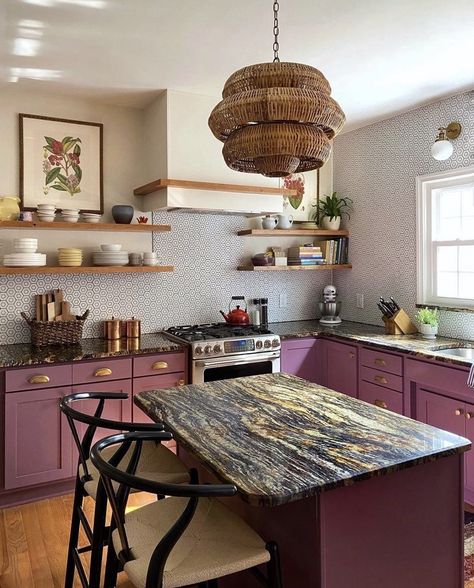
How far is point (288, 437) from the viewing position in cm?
175

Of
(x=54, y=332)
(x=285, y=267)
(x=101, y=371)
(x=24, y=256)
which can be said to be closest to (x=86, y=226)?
(x=24, y=256)

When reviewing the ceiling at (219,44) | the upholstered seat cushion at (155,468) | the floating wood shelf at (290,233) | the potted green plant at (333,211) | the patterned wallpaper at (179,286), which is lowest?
the upholstered seat cushion at (155,468)

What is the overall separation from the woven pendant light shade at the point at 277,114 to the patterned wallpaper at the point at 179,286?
241cm

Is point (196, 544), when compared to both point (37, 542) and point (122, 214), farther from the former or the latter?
point (122, 214)

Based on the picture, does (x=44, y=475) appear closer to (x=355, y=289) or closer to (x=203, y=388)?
(x=203, y=388)

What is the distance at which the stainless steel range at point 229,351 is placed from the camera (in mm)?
3484

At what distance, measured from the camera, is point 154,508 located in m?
1.77

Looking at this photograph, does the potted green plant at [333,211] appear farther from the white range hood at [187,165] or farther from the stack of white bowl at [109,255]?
the stack of white bowl at [109,255]

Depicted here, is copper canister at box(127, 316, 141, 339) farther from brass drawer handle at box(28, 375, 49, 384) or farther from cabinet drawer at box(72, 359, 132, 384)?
brass drawer handle at box(28, 375, 49, 384)

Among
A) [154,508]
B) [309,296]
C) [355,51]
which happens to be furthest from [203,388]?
[309,296]

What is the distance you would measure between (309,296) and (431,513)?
10.5ft

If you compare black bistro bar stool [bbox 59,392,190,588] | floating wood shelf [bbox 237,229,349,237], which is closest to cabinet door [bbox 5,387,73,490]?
black bistro bar stool [bbox 59,392,190,588]

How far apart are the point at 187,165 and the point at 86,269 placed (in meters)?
1.04

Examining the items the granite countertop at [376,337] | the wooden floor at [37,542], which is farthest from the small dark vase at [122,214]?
the wooden floor at [37,542]
